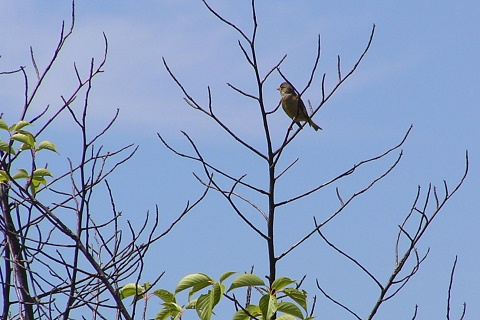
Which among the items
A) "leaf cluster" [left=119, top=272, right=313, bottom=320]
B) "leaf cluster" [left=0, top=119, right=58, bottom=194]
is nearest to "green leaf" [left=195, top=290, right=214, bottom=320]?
"leaf cluster" [left=119, top=272, right=313, bottom=320]

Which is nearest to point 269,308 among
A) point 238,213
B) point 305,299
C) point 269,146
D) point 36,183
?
point 305,299

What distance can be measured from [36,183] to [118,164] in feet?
1.91

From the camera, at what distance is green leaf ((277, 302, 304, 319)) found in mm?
2406

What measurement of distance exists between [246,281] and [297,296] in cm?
21

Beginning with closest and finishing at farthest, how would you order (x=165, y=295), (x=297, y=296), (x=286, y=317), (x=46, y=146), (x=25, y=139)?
1. (x=286, y=317)
2. (x=297, y=296)
3. (x=165, y=295)
4. (x=25, y=139)
5. (x=46, y=146)

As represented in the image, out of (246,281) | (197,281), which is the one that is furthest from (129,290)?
(246,281)

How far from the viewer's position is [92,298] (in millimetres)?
3252

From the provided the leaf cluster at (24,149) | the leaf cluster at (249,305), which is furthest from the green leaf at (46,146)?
the leaf cluster at (249,305)

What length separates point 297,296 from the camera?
2.47 meters

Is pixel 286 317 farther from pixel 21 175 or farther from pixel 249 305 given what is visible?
pixel 21 175

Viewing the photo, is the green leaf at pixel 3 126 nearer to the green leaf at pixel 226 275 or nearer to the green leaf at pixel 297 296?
the green leaf at pixel 226 275

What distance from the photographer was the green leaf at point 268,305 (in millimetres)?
2350

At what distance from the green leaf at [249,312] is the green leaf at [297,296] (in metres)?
0.13

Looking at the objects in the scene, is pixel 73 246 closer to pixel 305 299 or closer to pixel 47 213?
pixel 47 213
